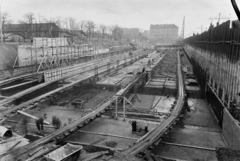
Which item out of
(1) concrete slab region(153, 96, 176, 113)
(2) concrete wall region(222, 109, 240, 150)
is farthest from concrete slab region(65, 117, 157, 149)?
(1) concrete slab region(153, 96, 176, 113)

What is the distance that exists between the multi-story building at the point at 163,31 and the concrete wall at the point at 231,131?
118 metres

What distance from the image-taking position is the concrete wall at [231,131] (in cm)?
686

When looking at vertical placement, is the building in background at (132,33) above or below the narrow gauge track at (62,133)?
above

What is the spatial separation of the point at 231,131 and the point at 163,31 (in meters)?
123

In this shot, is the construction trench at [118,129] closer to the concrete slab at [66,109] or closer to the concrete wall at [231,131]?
the concrete slab at [66,109]

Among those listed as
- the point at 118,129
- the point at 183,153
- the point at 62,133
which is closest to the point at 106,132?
the point at 118,129

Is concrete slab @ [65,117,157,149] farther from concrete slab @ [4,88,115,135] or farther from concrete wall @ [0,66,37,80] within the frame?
concrete wall @ [0,66,37,80]

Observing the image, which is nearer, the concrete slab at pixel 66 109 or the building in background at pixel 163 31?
the concrete slab at pixel 66 109

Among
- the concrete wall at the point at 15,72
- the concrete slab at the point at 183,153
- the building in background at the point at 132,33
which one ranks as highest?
the building in background at the point at 132,33

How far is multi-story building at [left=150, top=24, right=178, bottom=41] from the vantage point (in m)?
125

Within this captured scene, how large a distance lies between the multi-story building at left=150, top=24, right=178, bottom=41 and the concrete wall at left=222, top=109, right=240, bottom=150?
388 ft

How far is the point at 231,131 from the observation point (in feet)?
24.8

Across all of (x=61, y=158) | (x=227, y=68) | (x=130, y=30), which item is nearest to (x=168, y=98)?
(x=227, y=68)

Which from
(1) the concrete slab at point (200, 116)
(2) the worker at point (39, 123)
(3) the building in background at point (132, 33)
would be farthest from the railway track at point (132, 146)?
(3) the building in background at point (132, 33)
